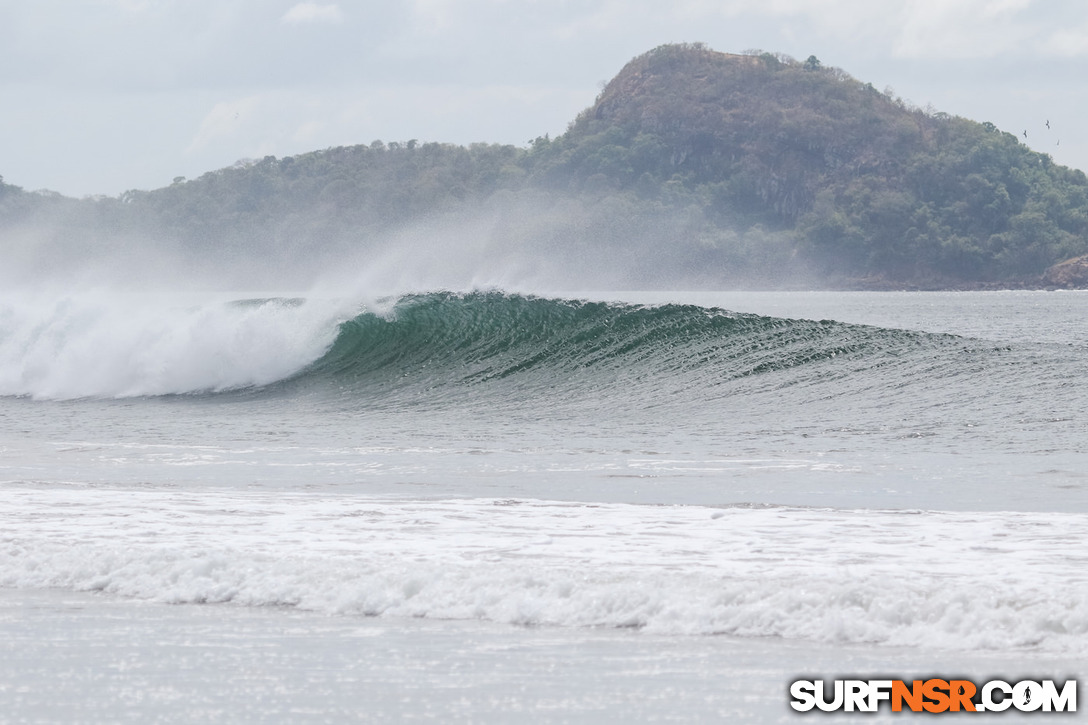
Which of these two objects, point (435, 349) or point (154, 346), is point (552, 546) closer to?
point (435, 349)

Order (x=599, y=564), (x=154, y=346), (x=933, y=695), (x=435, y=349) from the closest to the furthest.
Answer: (x=933, y=695) → (x=599, y=564) → (x=154, y=346) → (x=435, y=349)

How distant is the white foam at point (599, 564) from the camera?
210 inches

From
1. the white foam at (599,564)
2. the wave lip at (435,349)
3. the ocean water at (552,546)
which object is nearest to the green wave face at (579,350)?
the wave lip at (435,349)

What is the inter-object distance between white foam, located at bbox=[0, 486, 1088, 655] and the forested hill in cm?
9434

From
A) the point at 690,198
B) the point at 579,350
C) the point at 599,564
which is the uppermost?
the point at 690,198

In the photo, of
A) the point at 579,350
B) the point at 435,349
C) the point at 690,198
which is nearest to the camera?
the point at 579,350

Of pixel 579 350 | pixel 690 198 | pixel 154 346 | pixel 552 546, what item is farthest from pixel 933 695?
pixel 690 198

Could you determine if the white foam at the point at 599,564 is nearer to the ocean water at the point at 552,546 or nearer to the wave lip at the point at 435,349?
the ocean water at the point at 552,546

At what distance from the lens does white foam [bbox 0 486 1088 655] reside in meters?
5.34

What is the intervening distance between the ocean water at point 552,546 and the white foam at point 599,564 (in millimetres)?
22

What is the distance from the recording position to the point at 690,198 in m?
149

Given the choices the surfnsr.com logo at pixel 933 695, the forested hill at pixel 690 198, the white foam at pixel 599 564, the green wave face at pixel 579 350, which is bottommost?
the surfnsr.com logo at pixel 933 695

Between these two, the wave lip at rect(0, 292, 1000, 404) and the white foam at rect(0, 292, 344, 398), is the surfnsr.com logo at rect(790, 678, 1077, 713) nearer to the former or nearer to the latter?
the wave lip at rect(0, 292, 1000, 404)

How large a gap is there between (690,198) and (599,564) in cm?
14466
